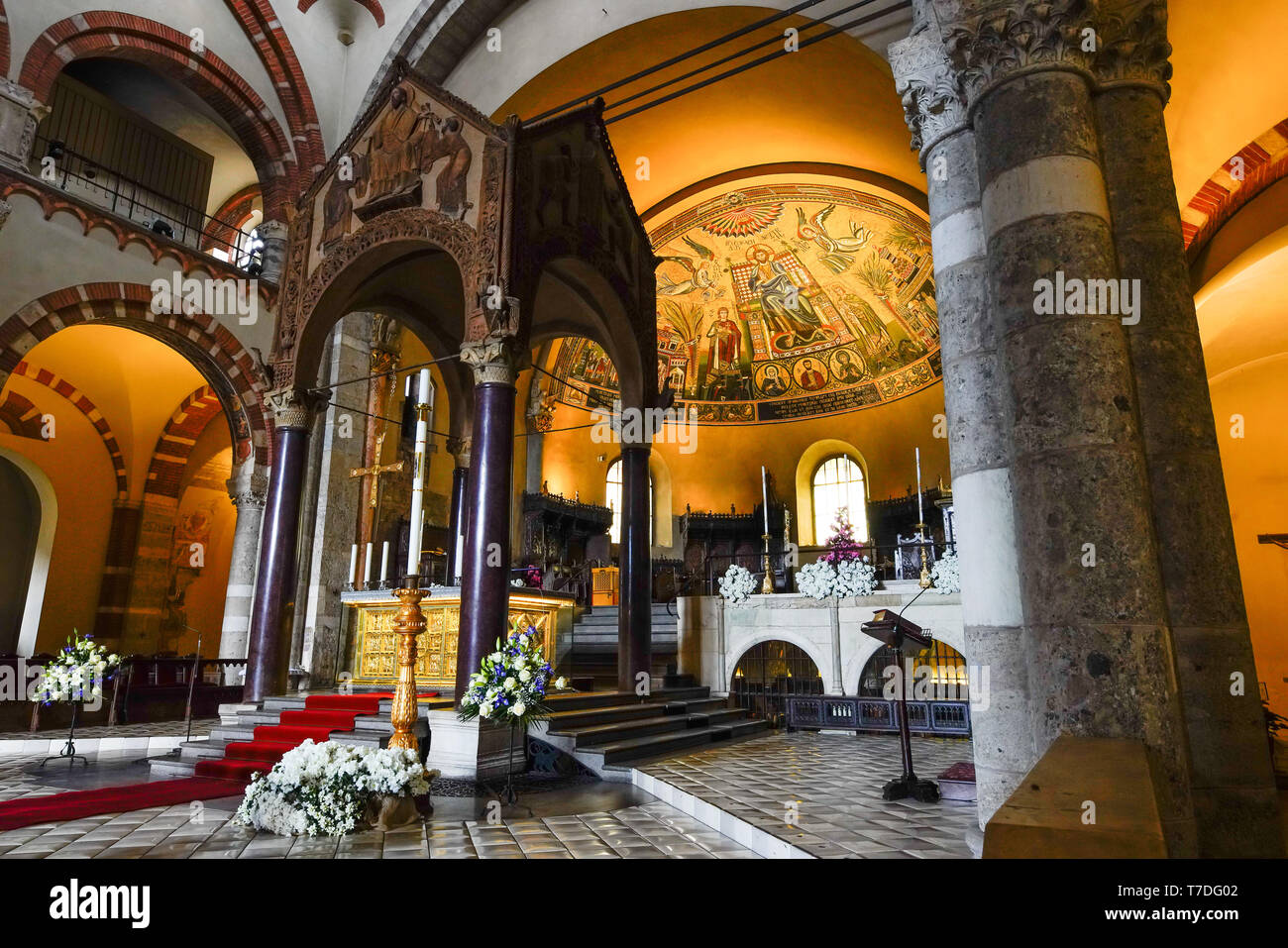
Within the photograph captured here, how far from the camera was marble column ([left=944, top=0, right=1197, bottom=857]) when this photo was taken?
9.98ft

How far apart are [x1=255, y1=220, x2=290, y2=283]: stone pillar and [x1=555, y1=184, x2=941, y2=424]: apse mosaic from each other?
6.83m

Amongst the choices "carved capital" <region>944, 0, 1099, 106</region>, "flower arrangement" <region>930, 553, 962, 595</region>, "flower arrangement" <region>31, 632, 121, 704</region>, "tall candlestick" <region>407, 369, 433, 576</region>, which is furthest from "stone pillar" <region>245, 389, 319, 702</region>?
"flower arrangement" <region>930, 553, 962, 595</region>

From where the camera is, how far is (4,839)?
13.4 feet

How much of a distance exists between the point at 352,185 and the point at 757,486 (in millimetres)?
13950

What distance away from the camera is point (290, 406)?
332 inches

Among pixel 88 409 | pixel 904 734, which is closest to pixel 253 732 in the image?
pixel 904 734

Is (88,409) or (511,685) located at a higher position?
(88,409)

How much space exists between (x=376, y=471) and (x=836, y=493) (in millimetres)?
13262

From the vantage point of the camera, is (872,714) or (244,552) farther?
(244,552)

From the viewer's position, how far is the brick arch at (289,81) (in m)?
12.1

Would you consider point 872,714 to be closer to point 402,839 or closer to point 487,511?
point 487,511

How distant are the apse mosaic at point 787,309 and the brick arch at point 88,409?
923 centimetres
